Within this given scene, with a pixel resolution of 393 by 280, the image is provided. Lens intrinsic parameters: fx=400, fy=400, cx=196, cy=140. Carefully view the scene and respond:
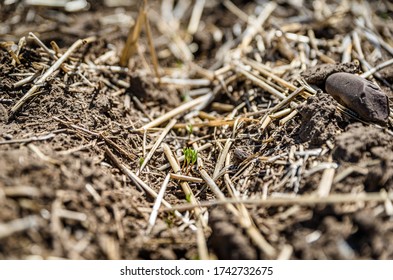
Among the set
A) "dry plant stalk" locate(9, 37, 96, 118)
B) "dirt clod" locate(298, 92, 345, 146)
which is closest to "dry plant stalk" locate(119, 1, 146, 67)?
"dry plant stalk" locate(9, 37, 96, 118)

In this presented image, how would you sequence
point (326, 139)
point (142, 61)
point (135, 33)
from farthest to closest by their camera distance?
point (142, 61) < point (135, 33) < point (326, 139)

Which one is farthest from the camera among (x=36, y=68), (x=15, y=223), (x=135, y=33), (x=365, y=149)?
(x=135, y=33)

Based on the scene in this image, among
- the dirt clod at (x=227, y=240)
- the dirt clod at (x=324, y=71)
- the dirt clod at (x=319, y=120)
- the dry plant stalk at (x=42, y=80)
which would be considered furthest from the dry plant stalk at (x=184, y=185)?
the dirt clod at (x=324, y=71)

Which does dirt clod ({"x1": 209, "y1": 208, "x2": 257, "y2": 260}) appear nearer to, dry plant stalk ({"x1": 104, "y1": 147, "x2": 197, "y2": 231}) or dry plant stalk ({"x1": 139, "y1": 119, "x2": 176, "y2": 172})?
dry plant stalk ({"x1": 104, "y1": 147, "x2": 197, "y2": 231})

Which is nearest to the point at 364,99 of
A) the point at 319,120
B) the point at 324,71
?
the point at 319,120

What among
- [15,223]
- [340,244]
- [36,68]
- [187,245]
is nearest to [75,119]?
[36,68]

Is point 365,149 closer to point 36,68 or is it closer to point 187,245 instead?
point 187,245
